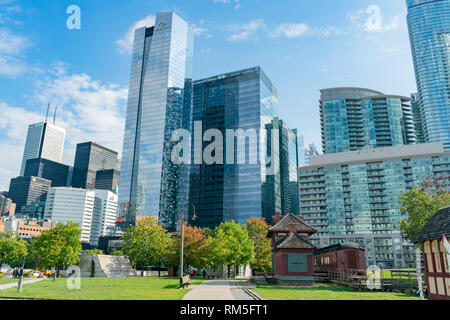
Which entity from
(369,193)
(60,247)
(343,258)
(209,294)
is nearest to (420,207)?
(343,258)

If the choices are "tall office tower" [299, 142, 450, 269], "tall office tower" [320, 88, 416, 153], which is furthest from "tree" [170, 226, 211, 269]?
"tall office tower" [320, 88, 416, 153]

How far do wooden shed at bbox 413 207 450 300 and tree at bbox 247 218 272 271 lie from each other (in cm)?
4038

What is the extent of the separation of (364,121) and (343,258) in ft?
527

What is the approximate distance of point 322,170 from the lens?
443 feet

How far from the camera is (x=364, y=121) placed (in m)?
182

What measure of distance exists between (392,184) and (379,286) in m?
105

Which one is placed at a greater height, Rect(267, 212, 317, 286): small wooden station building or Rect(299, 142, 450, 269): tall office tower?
Rect(299, 142, 450, 269): tall office tower

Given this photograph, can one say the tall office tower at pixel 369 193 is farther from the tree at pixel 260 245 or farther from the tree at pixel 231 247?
the tree at pixel 231 247

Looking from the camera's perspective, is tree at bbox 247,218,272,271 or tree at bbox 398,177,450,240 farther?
tree at bbox 247,218,272,271

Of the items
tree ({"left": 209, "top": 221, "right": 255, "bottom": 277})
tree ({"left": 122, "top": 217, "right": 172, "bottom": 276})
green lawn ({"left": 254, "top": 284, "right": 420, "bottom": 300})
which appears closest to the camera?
green lawn ({"left": 254, "top": 284, "right": 420, "bottom": 300})

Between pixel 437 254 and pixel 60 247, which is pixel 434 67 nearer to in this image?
pixel 437 254

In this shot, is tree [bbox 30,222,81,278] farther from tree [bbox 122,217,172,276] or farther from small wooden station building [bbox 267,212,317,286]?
small wooden station building [bbox 267,212,317,286]

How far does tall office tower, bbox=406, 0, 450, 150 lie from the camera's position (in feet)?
614
